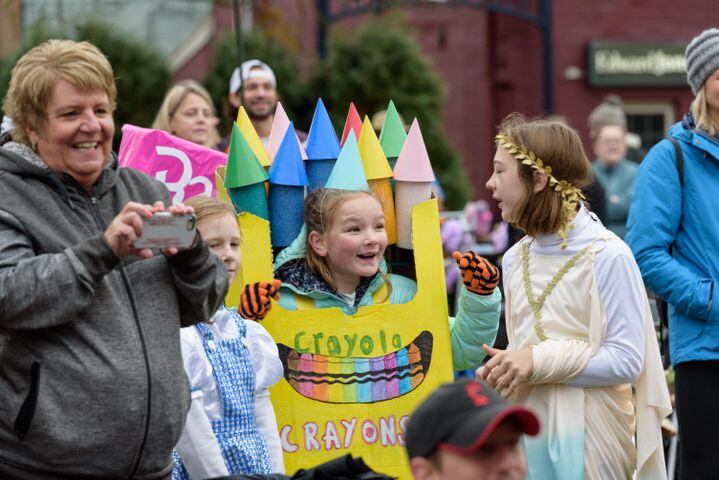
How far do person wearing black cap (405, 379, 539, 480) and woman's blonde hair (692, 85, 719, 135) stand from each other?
2892 mm

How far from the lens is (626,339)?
Result: 4.65 m

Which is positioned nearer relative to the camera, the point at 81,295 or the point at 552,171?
the point at 81,295

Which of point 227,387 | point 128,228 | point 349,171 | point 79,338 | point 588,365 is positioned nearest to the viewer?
point 128,228

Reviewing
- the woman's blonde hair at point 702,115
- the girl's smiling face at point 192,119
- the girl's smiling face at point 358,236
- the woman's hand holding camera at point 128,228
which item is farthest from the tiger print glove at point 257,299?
the girl's smiling face at point 192,119

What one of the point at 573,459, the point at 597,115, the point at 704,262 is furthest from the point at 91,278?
the point at 597,115

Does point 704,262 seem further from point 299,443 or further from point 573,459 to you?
point 299,443

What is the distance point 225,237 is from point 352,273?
0.58 metres

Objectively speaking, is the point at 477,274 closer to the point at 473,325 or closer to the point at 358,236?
the point at 473,325

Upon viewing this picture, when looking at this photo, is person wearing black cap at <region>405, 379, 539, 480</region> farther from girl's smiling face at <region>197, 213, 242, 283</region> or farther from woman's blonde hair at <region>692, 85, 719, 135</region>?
woman's blonde hair at <region>692, 85, 719, 135</region>

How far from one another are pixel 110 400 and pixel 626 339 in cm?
200

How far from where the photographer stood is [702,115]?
5621 millimetres

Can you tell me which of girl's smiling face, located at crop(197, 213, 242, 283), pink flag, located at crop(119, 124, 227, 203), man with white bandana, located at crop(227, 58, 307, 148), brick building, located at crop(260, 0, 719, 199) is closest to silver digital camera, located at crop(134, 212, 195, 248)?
girl's smiling face, located at crop(197, 213, 242, 283)

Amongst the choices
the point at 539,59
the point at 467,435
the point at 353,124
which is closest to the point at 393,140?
the point at 353,124

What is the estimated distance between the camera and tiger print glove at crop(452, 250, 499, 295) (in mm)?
4707
